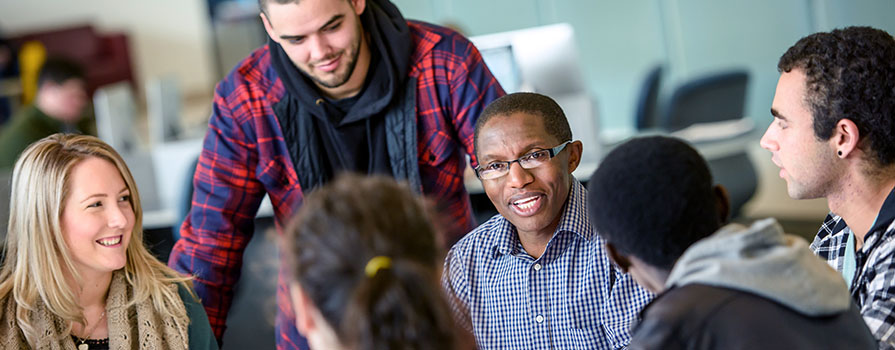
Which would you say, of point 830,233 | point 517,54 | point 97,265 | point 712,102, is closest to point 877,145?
point 830,233

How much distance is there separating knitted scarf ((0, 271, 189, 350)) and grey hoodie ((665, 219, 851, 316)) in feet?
3.56

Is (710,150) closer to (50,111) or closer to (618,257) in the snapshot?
(618,257)

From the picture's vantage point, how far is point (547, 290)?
1.58 meters

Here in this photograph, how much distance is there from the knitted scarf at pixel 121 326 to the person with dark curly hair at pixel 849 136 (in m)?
1.20

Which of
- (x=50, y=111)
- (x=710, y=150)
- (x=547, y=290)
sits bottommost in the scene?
(x=710, y=150)

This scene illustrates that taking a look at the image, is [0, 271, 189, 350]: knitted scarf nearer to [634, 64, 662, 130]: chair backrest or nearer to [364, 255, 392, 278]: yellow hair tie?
[364, 255, 392, 278]: yellow hair tie

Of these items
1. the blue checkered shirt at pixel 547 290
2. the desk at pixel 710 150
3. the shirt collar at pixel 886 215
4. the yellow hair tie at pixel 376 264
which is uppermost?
the yellow hair tie at pixel 376 264

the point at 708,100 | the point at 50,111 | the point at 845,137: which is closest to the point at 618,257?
the point at 845,137

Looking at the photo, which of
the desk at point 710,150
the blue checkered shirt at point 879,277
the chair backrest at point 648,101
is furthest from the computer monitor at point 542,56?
the blue checkered shirt at point 879,277

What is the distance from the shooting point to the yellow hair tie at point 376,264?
0.95 metres

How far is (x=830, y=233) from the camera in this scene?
1554mm

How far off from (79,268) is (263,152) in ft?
1.43

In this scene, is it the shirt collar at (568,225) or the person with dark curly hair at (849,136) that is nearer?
the person with dark curly hair at (849,136)

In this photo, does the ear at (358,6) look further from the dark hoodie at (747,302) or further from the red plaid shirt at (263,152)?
the dark hoodie at (747,302)
